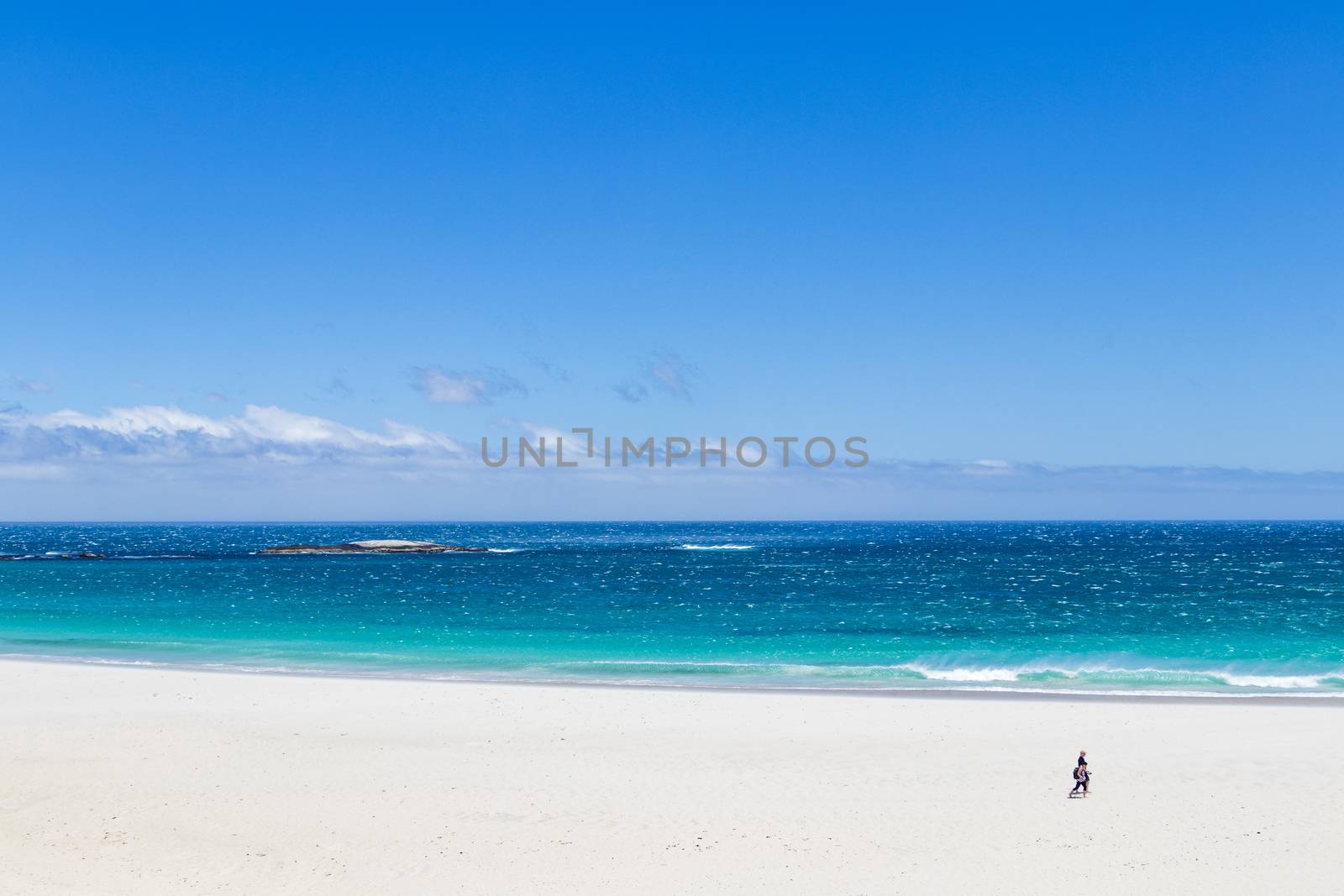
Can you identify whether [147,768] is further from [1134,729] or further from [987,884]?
[1134,729]

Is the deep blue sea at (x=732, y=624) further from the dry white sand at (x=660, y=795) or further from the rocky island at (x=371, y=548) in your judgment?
the rocky island at (x=371, y=548)

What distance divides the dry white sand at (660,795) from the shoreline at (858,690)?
0.97 meters

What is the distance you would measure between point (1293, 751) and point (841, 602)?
109 feet

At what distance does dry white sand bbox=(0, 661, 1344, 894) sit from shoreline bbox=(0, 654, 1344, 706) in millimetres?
970

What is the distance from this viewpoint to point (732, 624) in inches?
1757

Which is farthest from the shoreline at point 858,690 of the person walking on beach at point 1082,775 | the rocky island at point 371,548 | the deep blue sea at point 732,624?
the rocky island at point 371,548

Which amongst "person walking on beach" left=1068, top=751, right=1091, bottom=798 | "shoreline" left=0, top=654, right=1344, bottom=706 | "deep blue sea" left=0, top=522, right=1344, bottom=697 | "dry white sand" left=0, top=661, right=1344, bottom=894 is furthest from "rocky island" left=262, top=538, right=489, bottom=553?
"person walking on beach" left=1068, top=751, right=1091, bottom=798

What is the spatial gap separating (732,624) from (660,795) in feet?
88.1

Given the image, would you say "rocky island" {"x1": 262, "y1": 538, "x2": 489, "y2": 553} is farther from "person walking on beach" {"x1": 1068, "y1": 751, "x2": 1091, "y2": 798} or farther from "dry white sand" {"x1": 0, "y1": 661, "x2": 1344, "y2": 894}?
"person walking on beach" {"x1": 1068, "y1": 751, "x2": 1091, "y2": 798}

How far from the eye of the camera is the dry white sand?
14.4 m

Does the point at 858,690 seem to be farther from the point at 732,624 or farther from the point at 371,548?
the point at 371,548

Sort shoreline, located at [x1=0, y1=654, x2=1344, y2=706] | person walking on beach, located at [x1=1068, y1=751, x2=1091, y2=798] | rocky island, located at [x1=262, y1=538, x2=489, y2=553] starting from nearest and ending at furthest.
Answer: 1. person walking on beach, located at [x1=1068, y1=751, x2=1091, y2=798]
2. shoreline, located at [x1=0, y1=654, x2=1344, y2=706]
3. rocky island, located at [x1=262, y1=538, x2=489, y2=553]

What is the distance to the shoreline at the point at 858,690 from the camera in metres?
26.6

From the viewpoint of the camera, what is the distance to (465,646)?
126 ft
